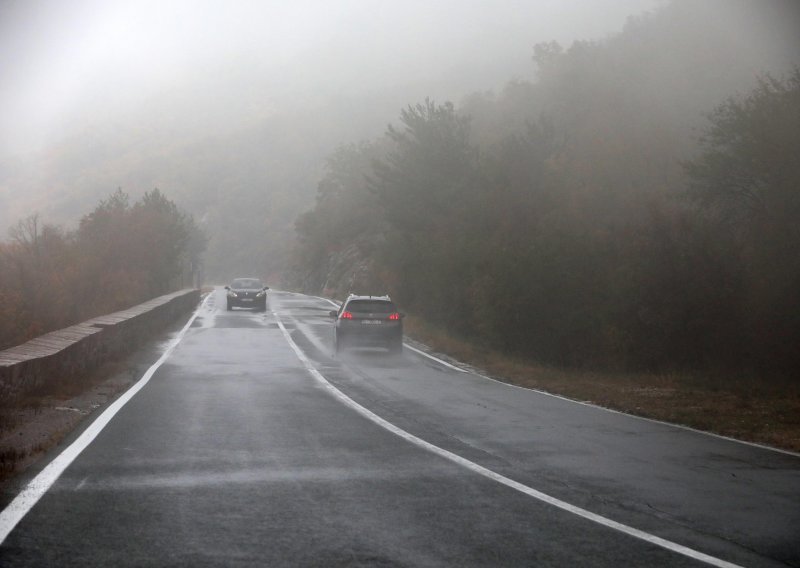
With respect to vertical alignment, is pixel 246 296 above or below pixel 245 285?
below

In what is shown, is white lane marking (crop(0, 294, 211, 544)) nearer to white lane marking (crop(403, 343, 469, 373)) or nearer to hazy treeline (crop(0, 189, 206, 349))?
white lane marking (crop(403, 343, 469, 373))

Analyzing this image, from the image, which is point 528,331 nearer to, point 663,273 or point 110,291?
point 663,273

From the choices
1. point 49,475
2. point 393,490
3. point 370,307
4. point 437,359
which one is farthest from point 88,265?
point 393,490

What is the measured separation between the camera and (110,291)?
2576 inches

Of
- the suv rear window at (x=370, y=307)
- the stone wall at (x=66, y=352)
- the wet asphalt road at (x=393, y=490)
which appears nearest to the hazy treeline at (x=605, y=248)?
the suv rear window at (x=370, y=307)

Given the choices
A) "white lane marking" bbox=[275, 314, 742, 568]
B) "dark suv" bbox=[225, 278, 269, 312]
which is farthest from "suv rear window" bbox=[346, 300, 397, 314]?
"dark suv" bbox=[225, 278, 269, 312]

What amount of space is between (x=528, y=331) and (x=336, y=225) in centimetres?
5422

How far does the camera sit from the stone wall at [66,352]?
13922 millimetres

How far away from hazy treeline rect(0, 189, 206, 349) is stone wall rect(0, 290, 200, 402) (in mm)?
19881

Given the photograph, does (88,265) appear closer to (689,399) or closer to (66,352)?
(66,352)

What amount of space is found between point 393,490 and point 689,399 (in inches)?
438

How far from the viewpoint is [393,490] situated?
27.9 ft

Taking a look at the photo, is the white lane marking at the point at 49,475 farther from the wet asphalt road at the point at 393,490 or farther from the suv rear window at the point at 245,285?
the suv rear window at the point at 245,285

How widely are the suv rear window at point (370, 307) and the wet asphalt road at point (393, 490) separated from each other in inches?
431
